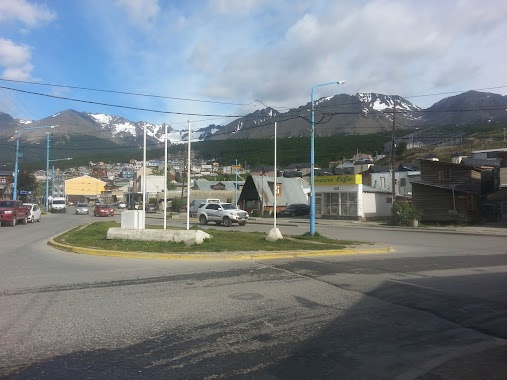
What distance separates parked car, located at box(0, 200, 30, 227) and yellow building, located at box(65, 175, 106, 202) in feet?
378

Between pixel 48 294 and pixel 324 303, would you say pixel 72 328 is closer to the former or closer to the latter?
pixel 48 294

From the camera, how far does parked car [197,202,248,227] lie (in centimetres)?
3566

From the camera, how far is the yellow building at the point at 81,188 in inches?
5728

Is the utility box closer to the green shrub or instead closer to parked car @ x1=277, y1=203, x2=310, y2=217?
the green shrub

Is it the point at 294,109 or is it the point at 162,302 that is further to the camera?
the point at 294,109

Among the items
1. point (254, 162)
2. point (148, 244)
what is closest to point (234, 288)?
point (148, 244)

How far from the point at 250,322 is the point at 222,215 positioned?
2908cm

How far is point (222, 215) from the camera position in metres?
35.9

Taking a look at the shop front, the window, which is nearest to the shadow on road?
the shop front

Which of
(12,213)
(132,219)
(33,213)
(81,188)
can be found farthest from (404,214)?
(81,188)

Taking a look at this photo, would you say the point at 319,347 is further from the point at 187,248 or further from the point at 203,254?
the point at 187,248

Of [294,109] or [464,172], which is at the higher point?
[294,109]

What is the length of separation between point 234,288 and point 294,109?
23.1 m

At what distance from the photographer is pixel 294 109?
31.1m
